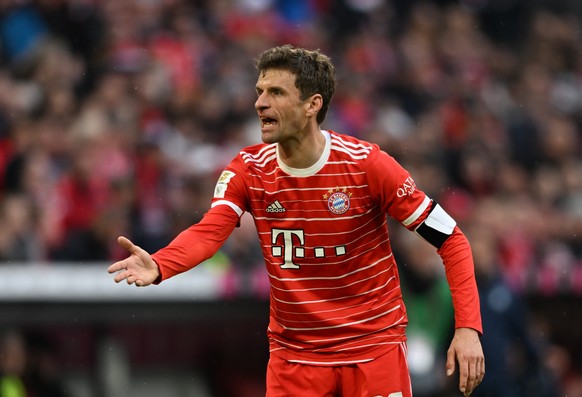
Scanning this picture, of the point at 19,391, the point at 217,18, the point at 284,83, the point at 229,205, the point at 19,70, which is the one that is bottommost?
the point at 19,391

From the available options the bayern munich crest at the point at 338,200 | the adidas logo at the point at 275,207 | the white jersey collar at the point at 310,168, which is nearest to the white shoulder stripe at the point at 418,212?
the bayern munich crest at the point at 338,200

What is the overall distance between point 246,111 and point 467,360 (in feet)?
23.0

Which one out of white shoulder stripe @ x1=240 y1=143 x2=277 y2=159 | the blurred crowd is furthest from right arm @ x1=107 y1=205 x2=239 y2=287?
the blurred crowd

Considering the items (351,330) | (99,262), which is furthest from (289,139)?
(99,262)

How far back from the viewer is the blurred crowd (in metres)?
9.66

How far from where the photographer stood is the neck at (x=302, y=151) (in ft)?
18.2

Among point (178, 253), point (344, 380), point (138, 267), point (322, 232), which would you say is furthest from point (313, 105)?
point (344, 380)

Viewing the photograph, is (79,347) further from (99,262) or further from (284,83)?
(284,83)

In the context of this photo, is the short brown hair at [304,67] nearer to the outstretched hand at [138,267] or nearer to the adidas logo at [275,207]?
the adidas logo at [275,207]

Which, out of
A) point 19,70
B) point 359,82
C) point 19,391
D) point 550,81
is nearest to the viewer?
point 19,391

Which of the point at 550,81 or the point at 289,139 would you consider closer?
the point at 289,139

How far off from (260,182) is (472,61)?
1000 centimetres

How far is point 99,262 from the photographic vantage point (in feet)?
29.3

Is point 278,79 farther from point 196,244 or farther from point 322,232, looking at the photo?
point 196,244
